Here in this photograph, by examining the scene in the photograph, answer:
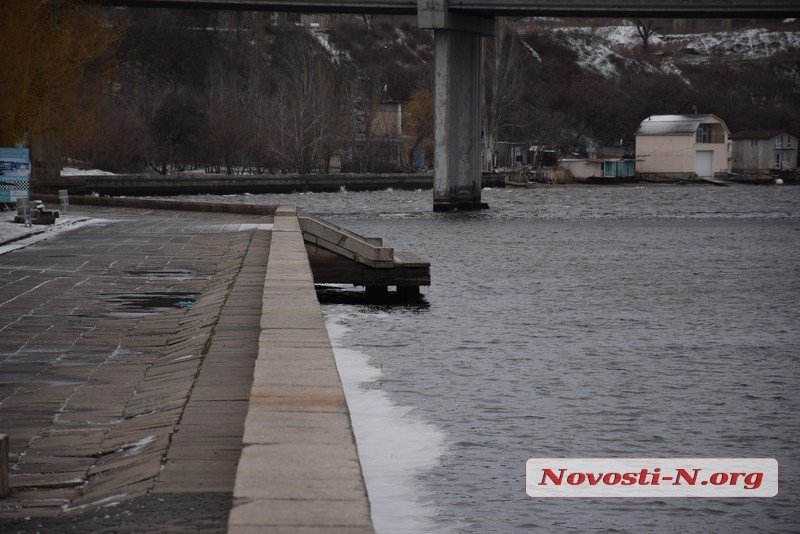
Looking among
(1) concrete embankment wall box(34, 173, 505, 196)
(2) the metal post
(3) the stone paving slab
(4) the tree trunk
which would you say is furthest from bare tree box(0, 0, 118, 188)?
(1) concrete embankment wall box(34, 173, 505, 196)

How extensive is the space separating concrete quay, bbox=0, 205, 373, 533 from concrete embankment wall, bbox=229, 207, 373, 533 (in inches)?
0.5

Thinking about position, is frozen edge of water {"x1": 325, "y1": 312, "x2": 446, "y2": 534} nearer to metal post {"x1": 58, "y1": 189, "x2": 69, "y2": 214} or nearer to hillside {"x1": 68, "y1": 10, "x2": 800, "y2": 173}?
metal post {"x1": 58, "y1": 189, "x2": 69, "y2": 214}

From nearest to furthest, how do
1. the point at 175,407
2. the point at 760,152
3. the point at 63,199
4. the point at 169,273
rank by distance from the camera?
the point at 175,407, the point at 169,273, the point at 63,199, the point at 760,152

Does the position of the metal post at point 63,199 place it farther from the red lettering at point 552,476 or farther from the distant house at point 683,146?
the distant house at point 683,146

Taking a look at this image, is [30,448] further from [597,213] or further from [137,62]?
[137,62]

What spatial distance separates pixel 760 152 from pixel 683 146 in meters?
15.3

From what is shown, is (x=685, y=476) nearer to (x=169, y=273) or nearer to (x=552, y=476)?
(x=552, y=476)

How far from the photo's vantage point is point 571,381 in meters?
18.0

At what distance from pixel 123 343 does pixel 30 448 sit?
460 centimetres

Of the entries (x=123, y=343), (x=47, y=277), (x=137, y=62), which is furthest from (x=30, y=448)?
(x=137, y=62)

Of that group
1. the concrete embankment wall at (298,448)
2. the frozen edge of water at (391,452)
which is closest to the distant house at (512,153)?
the frozen edge of water at (391,452)

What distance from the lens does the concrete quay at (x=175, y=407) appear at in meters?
7.19

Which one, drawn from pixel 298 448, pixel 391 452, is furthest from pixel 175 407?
pixel 391 452

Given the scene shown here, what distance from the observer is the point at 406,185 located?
115188mm
